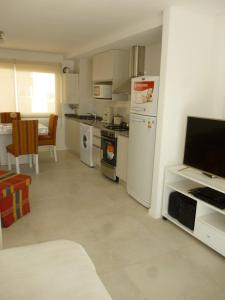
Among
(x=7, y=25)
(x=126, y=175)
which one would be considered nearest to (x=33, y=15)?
(x=7, y=25)

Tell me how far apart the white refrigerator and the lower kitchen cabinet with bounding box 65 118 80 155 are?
2362mm

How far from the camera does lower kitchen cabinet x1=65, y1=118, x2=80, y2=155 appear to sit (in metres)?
5.57

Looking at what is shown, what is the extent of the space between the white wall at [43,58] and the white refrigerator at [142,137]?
3368mm

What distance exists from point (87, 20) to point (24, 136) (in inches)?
83.2

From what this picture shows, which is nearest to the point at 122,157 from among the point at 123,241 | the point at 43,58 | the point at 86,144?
the point at 86,144

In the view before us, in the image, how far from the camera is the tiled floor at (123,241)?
76.4 inches

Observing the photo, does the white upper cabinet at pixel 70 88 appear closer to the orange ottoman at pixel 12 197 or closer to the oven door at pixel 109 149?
the oven door at pixel 109 149

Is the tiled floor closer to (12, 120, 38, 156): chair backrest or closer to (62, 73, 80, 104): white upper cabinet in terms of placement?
(12, 120, 38, 156): chair backrest

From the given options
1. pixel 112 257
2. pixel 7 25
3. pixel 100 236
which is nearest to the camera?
pixel 112 257

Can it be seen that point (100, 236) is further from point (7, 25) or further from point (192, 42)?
point (7, 25)

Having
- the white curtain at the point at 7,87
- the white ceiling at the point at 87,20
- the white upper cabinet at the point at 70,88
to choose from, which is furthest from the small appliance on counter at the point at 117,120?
the white curtain at the point at 7,87

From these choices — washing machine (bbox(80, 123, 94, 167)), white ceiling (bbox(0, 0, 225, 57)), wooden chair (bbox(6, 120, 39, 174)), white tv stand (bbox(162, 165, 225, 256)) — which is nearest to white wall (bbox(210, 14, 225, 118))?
white ceiling (bbox(0, 0, 225, 57))

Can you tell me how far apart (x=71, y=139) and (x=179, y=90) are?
3.66m

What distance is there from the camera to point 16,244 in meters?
2.41
